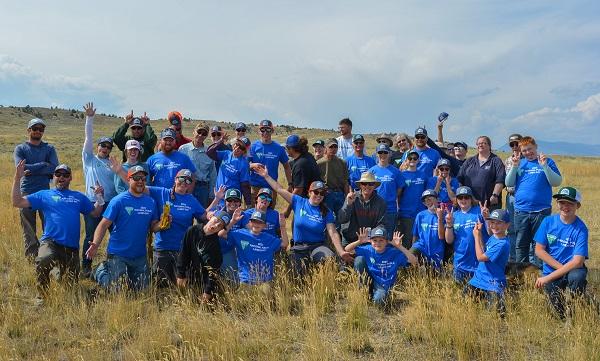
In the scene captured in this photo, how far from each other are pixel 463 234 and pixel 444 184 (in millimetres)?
1747

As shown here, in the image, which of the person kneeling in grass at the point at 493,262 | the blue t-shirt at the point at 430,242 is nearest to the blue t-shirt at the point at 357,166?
the blue t-shirt at the point at 430,242

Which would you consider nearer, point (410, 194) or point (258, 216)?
point (258, 216)

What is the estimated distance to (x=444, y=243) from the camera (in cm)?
756

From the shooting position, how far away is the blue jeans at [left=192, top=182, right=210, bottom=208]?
898 cm

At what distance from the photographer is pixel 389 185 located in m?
8.45

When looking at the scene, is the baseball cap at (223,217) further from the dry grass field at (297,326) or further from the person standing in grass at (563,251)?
the person standing in grass at (563,251)

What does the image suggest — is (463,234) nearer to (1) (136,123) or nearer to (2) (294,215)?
(2) (294,215)

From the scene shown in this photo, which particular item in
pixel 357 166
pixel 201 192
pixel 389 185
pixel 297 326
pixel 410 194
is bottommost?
pixel 297 326

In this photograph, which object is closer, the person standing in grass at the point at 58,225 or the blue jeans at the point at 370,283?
the blue jeans at the point at 370,283

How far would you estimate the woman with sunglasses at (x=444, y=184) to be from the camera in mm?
8312

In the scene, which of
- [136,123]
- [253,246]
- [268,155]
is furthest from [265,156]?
[253,246]

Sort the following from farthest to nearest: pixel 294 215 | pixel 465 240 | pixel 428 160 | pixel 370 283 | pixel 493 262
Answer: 1. pixel 428 160
2. pixel 294 215
3. pixel 465 240
4. pixel 370 283
5. pixel 493 262

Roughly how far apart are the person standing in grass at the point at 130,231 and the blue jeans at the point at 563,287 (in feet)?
18.2

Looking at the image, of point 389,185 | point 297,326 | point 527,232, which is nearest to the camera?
point 297,326
